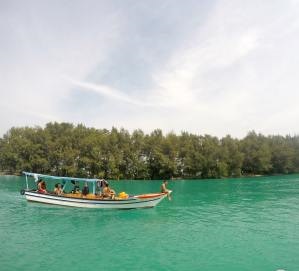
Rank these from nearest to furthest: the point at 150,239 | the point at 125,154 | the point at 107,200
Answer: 1. the point at 150,239
2. the point at 107,200
3. the point at 125,154

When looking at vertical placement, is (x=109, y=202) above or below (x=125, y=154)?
below

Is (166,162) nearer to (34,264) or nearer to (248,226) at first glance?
(248,226)

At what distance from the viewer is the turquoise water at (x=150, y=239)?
61.2ft

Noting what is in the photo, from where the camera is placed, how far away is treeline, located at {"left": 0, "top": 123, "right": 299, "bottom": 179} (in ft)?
348

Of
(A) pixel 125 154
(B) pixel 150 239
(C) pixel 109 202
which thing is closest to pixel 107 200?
(C) pixel 109 202

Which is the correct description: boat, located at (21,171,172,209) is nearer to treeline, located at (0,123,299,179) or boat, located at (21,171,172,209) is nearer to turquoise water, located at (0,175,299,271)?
turquoise water, located at (0,175,299,271)

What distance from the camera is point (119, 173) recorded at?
10631 cm

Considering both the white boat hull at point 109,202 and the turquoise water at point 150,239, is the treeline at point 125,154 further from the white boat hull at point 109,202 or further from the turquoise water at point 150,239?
the turquoise water at point 150,239

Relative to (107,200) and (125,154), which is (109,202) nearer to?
(107,200)

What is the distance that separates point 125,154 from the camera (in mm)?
107562

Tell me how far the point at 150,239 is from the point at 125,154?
276 ft

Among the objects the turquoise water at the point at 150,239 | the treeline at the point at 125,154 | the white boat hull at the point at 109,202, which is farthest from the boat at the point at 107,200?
the treeline at the point at 125,154

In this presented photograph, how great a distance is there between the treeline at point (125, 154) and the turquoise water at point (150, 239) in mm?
68354

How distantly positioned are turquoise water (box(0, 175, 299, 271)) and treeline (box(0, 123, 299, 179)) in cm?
6835
